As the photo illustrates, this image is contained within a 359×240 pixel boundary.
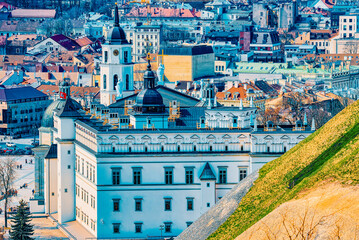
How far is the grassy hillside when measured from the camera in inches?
1369

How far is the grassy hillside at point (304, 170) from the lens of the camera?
1369 inches

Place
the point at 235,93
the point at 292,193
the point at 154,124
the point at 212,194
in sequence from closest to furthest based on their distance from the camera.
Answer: the point at 292,193 < the point at 212,194 < the point at 154,124 < the point at 235,93

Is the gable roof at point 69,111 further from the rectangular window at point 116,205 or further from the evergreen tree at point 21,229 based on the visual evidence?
the evergreen tree at point 21,229

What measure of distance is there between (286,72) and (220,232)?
107 metres

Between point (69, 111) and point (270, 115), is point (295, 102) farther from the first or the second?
point (69, 111)

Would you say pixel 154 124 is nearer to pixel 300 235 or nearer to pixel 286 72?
pixel 300 235

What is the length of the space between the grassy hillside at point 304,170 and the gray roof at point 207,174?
17.1 m

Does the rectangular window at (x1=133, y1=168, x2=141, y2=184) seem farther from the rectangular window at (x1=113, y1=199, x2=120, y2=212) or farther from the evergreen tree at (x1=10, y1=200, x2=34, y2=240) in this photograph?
the evergreen tree at (x1=10, y1=200, x2=34, y2=240)

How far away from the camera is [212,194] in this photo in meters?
64.1

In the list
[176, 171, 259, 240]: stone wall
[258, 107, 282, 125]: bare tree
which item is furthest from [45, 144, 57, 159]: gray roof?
[258, 107, 282, 125]: bare tree

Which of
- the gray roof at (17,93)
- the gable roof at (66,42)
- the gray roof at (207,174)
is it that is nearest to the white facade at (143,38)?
the gable roof at (66,42)

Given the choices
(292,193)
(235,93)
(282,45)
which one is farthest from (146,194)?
(282,45)

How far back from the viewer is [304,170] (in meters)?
39.8

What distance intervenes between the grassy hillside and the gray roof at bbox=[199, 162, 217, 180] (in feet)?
56.0
